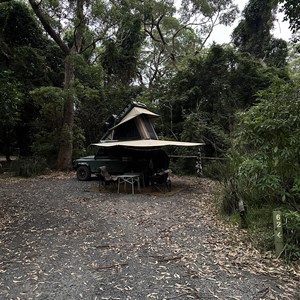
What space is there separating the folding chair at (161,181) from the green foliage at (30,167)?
5762mm

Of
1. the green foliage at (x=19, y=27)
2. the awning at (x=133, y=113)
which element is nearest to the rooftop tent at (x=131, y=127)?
the awning at (x=133, y=113)

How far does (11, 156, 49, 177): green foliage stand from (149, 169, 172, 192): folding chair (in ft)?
18.9

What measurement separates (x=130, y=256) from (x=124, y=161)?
6.75 meters

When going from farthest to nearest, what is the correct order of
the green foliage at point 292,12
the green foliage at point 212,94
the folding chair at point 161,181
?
the green foliage at point 212,94 < the folding chair at point 161,181 < the green foliage at point 292,12

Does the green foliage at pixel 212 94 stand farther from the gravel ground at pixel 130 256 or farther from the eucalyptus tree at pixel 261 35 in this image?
the gravel ground at pixel 130 256

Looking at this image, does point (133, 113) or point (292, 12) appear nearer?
point (292, 12)

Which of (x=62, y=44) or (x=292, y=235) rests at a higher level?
(x=62, y=44)

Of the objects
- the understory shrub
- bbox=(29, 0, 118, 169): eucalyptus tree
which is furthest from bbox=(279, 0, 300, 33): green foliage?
bbox=(29, 0, 118, 169): eucalyptus tree

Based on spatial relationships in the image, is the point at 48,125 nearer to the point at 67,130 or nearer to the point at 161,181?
the point at 67,130

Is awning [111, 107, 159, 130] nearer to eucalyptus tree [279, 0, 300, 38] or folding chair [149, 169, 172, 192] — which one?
folding chair [149, 169, 172, 192]

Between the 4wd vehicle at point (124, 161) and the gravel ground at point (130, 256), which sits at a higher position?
the 4wd vehicle at point (124, 161)

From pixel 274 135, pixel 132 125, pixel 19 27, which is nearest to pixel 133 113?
pixel 132 125

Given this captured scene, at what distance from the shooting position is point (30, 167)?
12.9 metres

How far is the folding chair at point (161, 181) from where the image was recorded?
9234 millimetres
